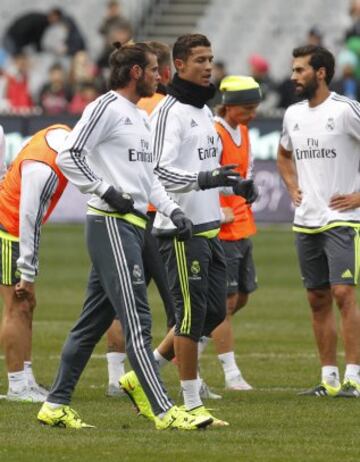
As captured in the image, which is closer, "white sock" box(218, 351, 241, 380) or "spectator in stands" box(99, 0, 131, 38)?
"white sock" box(218, 351, 241, 380)

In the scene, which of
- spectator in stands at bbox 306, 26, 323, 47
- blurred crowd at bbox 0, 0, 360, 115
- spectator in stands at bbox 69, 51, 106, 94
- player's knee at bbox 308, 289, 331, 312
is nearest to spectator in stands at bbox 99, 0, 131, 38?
blurred crowd at bbox 0, 0, 360, 115

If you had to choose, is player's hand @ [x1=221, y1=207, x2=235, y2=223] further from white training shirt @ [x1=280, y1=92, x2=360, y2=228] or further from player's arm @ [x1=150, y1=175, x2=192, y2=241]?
player's arm @ [x1=150, y1=175, x2=192, y2=241]

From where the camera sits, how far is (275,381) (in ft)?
43.1

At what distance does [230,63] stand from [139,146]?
24590 millimetres

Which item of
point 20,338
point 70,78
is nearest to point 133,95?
point 20,338

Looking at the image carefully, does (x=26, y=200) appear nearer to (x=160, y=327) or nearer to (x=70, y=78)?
(x=160, y=327)

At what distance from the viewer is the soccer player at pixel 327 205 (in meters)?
12.4

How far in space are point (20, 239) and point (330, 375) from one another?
2.64m

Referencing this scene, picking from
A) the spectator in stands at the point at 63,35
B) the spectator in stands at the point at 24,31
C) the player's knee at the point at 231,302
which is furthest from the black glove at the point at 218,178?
the spectator in stands at the point at 24,31

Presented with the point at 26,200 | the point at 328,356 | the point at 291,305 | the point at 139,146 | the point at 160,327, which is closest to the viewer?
the point at 139,146

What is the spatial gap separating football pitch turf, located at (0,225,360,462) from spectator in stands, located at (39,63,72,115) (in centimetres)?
1214

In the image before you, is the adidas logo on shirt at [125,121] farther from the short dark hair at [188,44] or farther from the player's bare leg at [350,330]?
the player's bare leg at [350,330]

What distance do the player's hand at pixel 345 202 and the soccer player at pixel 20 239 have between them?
2060 millimetres

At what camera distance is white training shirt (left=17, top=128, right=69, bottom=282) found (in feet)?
37.3
